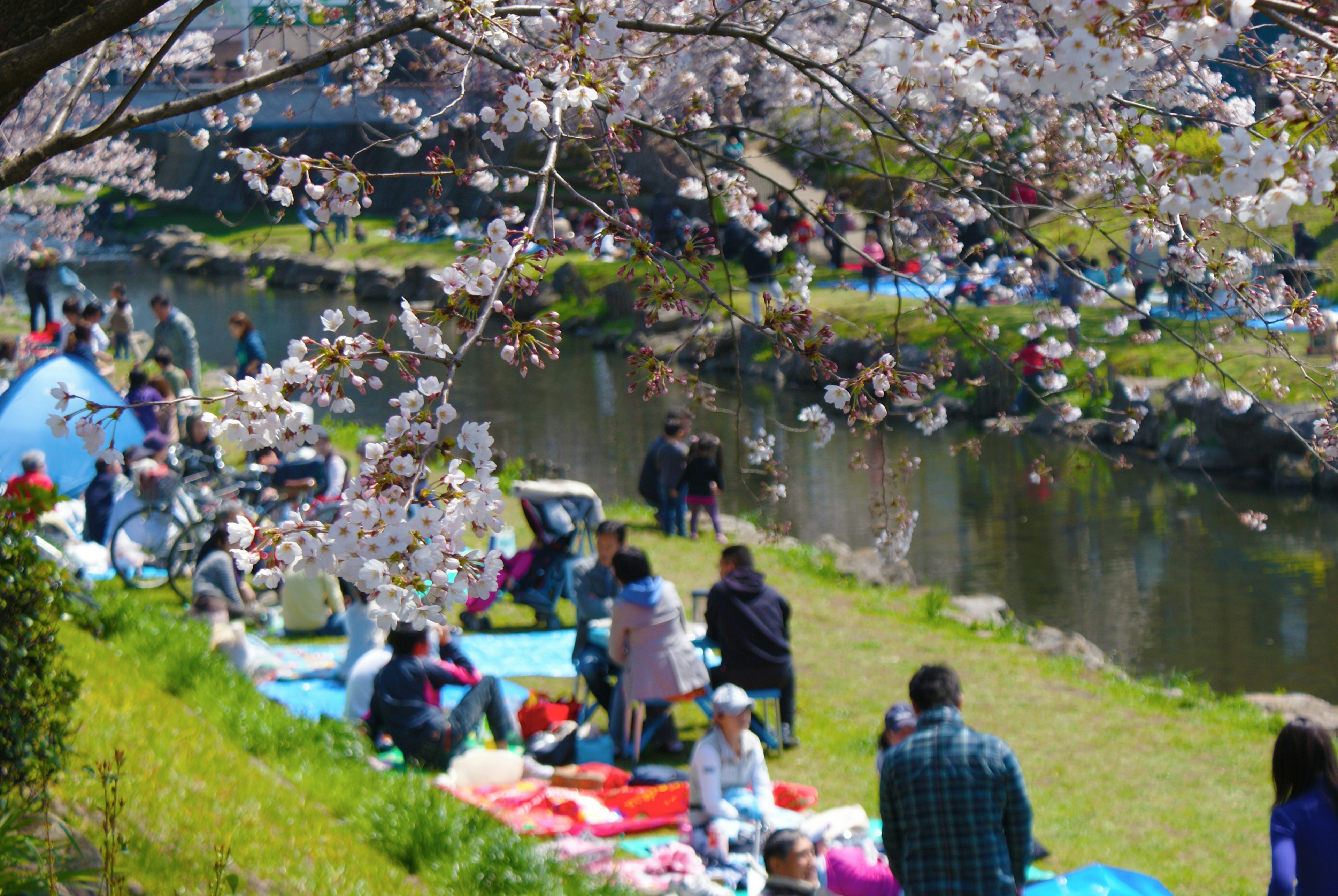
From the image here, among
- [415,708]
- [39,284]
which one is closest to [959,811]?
[415,708]

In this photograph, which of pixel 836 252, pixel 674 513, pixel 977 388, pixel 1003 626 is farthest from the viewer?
pixel 836 252

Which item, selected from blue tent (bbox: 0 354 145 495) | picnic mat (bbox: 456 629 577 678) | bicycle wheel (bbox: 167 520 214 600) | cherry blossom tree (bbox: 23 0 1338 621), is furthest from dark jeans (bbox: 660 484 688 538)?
cherry blossom tree (bbox: 23 0 1338 621)

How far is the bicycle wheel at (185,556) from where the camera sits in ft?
28.7

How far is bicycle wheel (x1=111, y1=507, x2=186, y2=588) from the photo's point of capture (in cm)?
909

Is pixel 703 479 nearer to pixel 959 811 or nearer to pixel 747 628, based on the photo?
pixel 747 628

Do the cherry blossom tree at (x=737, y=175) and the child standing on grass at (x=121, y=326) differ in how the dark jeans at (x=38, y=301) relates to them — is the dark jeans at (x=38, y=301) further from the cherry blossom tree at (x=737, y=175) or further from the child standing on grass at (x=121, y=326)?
the cherry blossom tree at (x=737, y=175)

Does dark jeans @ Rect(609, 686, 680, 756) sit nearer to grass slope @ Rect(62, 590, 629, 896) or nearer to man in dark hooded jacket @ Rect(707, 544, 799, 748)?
man in dark hooded jacket @ Rect(707, 544, 799, 748)

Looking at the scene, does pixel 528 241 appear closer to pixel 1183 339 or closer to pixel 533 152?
pixel 1183 339

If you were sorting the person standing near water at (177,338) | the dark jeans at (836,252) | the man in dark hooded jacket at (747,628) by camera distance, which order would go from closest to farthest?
the man in dark hooded jacket at (747,628) → the person standing near water at (177,338) → the dark jeans at (836,252)

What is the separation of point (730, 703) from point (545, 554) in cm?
388

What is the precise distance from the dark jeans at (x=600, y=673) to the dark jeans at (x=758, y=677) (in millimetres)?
619

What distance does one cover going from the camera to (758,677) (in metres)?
6.59

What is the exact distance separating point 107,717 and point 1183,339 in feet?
14.7

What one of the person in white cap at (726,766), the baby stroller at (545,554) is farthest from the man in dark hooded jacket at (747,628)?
the baby stroller at (545,554)
